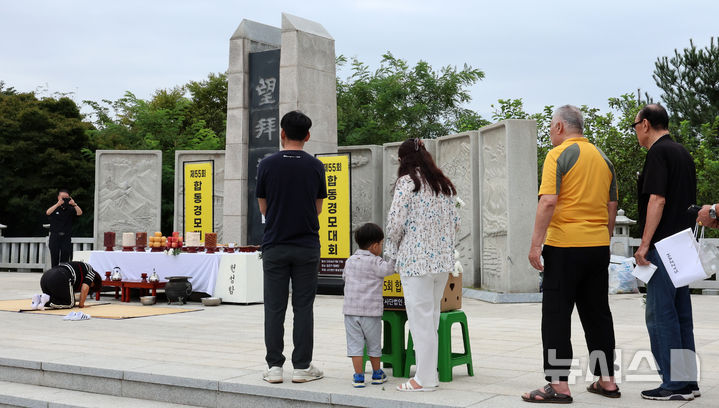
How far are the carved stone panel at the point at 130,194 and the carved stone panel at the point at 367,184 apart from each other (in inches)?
190

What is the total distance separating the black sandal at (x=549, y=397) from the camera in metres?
4.30

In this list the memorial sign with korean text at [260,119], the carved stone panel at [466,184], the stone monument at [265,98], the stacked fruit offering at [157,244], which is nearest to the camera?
the stacked fruit offering at [157,244]

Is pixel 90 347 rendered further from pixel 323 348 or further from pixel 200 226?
pixel 200 226

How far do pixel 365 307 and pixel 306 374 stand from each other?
0.62 metres

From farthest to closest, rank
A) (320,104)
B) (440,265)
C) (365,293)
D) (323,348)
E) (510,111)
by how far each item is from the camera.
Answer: (510,111) < (320,104) < (323,348) < (365,293) < (440,265)

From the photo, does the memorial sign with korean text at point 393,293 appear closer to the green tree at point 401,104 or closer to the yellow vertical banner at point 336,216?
the yellow vertical banner at point 336,216

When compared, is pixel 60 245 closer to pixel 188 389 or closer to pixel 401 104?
pixel 188 389

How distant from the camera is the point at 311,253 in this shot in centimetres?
505

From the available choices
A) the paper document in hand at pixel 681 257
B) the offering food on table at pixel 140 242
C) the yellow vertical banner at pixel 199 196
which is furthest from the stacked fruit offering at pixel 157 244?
the paper document in hand at pixel 681 257

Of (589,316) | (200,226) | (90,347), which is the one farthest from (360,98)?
(589,316)

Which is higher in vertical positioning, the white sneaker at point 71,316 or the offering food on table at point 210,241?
the offering food on table at point 210,241

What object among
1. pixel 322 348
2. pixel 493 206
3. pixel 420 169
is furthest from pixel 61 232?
pixel 420 169

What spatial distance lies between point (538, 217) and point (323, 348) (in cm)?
310

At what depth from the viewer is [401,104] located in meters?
33.4
